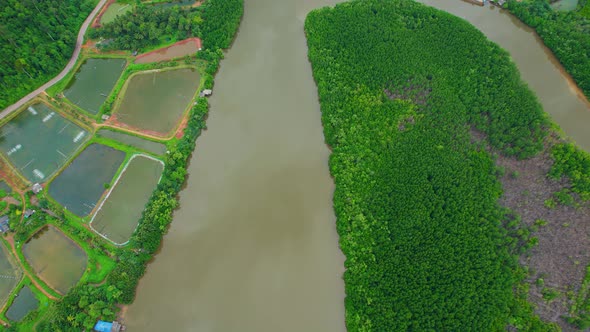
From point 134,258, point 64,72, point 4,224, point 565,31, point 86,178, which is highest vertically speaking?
point 565,31

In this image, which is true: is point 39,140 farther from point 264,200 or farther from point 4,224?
point 264,200

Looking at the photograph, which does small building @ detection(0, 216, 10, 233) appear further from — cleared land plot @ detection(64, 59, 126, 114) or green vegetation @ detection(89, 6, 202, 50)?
green vegetation @ detection(89, 6, 202, 50)

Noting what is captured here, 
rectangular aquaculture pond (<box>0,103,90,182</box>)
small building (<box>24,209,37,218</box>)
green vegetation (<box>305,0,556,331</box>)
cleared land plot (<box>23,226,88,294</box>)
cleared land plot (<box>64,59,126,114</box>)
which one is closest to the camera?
green vegetation (<box>305,0,556,331</box>)

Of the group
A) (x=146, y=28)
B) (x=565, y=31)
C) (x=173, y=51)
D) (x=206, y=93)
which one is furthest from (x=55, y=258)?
(x=565, y=31)

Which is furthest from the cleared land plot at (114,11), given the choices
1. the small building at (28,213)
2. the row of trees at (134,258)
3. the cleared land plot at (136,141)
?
the small building at (28,213)

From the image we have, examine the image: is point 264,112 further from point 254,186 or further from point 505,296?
point 505,296

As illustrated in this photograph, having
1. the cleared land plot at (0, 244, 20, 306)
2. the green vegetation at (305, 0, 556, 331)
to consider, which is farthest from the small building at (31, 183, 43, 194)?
the green vegetation at (305, 0, 556, 331)
